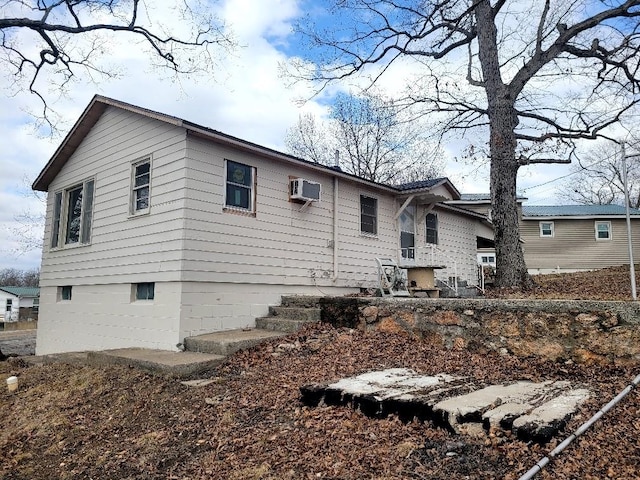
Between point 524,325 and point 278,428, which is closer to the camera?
point 278,428

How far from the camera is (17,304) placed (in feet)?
159

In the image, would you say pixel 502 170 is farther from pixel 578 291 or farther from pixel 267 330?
pixel 267 330

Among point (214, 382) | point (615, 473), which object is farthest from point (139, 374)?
point (615, 473)

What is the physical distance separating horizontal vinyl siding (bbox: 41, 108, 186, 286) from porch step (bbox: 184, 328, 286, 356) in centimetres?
111

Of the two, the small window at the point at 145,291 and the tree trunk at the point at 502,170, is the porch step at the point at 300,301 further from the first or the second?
the tree trunk at the point at 502,170

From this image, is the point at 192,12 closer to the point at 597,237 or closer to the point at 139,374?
the point at 139,374

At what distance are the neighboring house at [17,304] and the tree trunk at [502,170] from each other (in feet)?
163

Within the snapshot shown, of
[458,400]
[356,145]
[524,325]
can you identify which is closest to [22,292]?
[356,145]

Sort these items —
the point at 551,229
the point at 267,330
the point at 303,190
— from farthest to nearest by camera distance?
Answer: the point at 551,229 < the point at 303,190 < the point at 267,330

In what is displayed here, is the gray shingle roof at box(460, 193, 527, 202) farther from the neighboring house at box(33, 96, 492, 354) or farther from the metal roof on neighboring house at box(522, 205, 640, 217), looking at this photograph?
the neighboring house at box(33, 96, 492, 354)

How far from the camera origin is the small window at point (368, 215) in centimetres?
1095

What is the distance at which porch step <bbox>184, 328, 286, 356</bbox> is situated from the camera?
6.49 metres

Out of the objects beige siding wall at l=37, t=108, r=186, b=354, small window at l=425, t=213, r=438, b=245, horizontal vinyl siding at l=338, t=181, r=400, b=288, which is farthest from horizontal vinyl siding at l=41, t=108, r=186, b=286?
small window at l=425, t=213, r=438, b=245

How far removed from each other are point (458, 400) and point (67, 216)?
10728 millimetres
